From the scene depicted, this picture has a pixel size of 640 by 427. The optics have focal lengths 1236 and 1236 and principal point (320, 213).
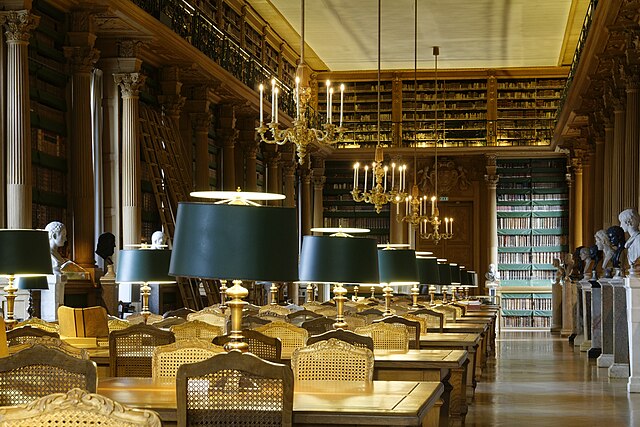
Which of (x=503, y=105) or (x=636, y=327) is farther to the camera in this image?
(x=503, y=105)

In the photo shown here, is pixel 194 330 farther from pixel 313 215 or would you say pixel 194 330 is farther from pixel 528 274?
pixel 528 274

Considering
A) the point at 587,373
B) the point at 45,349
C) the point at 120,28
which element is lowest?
the point at 587,373

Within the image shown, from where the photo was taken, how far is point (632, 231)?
11.8 metres

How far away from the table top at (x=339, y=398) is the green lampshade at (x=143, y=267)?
3037 mm

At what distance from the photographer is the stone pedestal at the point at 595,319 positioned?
14.8 meters

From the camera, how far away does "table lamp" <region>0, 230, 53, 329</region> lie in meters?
6.26

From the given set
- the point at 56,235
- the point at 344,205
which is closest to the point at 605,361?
the point at 56,235

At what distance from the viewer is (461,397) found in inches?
328

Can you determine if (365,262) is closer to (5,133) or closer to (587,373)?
(5,133)

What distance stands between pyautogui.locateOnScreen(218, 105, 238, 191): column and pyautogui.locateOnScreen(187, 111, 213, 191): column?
1.82 metres

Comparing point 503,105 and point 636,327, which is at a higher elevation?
point 503,105

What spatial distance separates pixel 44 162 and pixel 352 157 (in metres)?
14.5

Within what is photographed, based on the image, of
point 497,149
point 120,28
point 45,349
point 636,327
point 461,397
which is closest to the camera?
point 45,349

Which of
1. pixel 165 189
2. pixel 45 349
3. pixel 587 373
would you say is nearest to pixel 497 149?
pixel 165 189
